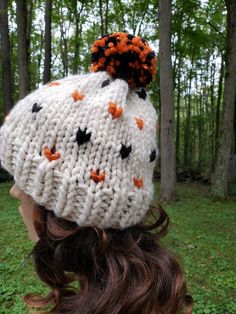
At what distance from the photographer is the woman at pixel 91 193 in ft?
4.62

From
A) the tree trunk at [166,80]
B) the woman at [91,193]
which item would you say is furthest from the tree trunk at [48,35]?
the woman at [91,193]

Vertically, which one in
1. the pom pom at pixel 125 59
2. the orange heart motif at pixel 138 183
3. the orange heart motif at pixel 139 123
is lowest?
the orange heart motif at pixel 138 183

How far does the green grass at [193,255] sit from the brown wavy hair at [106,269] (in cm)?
76

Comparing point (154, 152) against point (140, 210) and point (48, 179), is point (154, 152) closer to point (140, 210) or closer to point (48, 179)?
point (140, 210)

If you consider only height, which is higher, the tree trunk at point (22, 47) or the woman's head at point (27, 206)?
the tree trunk at point (22, 47)

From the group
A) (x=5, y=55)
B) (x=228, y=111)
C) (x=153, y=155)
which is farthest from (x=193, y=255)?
(x=5, y=55)

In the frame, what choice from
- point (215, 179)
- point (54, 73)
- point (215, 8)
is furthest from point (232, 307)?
point (54, 73)

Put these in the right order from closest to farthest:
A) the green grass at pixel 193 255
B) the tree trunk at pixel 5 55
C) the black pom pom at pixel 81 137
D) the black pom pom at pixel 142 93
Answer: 1. the black pom pom at pixel 81 137
2. the black pom pom at pixel 142 93
3. the green grass at pixel 193 255
4. the tree trunk at pixel 5 55

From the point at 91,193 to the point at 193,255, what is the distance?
4652mm

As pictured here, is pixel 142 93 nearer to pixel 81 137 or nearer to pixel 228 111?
pixel 81 137

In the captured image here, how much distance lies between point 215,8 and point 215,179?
360 inches

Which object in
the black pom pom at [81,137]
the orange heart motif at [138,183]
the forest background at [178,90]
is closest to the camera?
the black pom pom at [81,137]

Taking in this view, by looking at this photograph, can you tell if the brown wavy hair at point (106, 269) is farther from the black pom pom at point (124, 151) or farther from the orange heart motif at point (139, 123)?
the orange heart motif at point (139, 123)

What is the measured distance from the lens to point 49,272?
1591 mm
